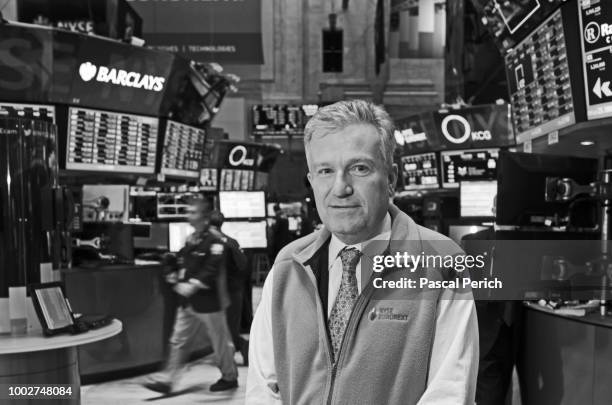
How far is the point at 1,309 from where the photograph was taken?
372 cm

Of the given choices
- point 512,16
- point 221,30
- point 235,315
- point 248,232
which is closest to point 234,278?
point 235,315

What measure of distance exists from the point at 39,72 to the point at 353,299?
5715 mm

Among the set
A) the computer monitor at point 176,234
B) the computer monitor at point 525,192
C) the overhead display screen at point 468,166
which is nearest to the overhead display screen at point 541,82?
the computer monitor at point 525,192

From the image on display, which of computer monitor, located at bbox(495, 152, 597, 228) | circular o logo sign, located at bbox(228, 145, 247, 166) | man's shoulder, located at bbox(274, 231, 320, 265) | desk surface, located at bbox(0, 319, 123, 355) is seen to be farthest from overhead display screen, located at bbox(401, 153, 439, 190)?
man's shoulder, located at bbox(274, 231, 320, 265)

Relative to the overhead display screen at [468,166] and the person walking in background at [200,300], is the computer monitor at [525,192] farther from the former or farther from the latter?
the overhead display screen at [468,166]

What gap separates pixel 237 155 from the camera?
14406 millimetres

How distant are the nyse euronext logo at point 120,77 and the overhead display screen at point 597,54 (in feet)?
15.5

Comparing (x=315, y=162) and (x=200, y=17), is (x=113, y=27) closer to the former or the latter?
(x=200, y=17)

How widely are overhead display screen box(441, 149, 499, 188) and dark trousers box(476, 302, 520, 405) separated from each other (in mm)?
6352

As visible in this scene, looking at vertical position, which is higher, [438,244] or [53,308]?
[438,244]

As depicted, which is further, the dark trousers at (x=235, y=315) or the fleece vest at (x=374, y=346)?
the dark trousers at (x=235, y=315)

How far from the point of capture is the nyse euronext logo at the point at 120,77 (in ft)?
22.1

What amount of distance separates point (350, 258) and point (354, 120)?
341mm

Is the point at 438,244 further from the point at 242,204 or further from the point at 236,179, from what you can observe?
the point at 236,179
